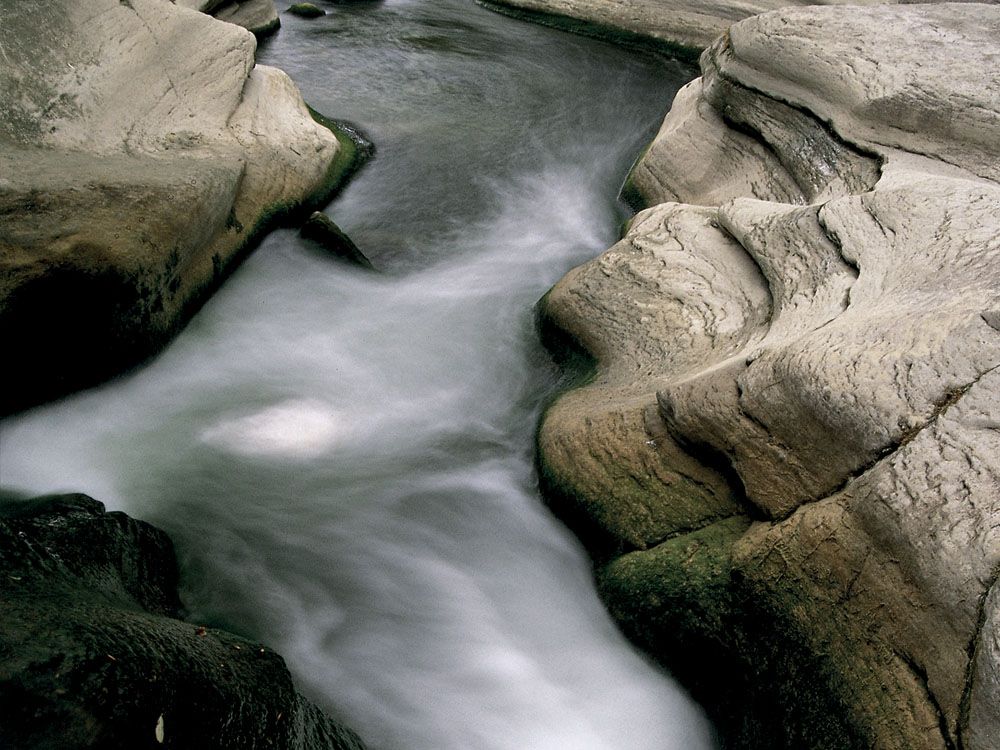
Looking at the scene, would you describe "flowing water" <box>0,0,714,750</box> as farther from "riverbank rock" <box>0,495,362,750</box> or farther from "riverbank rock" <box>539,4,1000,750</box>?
"riverbank rock" <box>0,495,362,750</box>

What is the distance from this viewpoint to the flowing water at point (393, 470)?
11.2 ft

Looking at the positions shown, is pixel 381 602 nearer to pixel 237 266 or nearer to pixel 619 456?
pixel 619 456

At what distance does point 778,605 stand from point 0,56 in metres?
5.18

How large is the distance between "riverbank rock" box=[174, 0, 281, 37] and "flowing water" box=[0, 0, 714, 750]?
14.3 feet

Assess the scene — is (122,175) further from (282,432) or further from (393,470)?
(393,470)

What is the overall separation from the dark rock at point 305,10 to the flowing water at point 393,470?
18.5 ft

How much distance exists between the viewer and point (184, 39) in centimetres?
632

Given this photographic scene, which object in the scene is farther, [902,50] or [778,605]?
[902,50]

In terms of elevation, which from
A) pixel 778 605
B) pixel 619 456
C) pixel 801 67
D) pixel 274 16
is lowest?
pixel 274 16

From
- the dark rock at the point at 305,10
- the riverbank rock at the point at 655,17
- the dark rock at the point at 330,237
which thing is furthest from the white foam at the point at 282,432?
the riverbank rock at the point at 655,17

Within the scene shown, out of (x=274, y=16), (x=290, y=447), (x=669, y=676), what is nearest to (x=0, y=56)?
(x=290, y=447)

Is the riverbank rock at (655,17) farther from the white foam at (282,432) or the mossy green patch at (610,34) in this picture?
the white foam at (282,432)

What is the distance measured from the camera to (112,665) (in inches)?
81.1

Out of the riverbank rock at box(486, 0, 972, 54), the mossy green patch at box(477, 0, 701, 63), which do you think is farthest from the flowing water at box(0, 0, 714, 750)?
the riverbank rock at box(486, 0, 972, 54)
